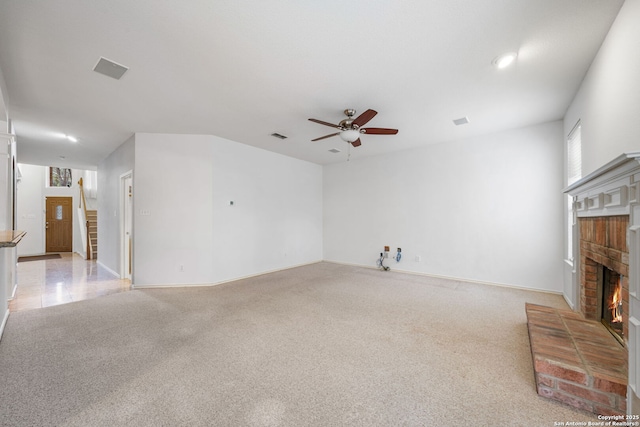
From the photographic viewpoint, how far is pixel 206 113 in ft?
12.4

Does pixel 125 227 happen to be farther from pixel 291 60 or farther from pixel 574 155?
pixel 574 155

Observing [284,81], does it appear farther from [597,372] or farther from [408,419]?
[597,372]

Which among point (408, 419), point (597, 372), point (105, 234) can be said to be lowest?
point (408, 419)

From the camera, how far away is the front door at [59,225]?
9000 mm

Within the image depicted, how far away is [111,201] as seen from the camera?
596 centimetres

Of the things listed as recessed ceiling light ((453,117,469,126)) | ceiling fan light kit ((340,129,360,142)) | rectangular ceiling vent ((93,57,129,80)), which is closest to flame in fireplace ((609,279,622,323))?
recessed ceiling light ((453,117,469,126))

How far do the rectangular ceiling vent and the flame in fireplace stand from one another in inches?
199

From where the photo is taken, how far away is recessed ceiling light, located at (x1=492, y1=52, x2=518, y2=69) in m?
2.45

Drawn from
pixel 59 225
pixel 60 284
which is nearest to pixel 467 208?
pixel 60 284

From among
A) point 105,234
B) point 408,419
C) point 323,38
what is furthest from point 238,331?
point 105,234

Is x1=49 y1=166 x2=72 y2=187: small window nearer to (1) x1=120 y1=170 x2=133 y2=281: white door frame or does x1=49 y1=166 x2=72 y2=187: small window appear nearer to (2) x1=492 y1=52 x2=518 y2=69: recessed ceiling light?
(1) x1=120 y1=170 x2=133 y2=281: white door frame

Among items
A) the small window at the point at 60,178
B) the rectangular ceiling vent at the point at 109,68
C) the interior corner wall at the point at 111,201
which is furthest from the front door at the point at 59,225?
the rectangular ceiling vent at the point at 109,68

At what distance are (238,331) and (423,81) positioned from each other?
11.1 feet

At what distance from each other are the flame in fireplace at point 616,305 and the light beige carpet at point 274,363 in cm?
74
